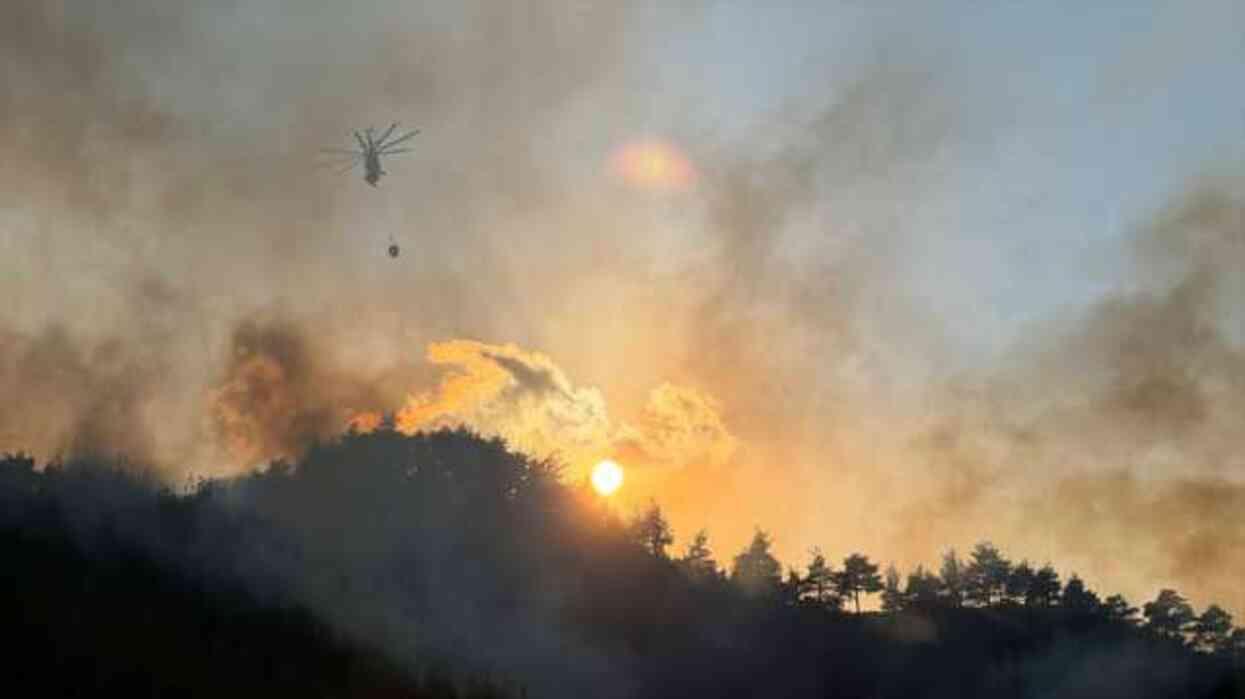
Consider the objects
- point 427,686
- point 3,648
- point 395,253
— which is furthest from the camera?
point 427,686

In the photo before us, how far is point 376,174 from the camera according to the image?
125m

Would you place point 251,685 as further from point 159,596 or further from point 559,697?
point 559,697

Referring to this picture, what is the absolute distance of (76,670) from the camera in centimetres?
16962

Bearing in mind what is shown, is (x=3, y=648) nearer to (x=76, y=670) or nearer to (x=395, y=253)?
(x=76, y=670)

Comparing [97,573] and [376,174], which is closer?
[376,174]

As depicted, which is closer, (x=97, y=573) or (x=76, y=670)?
(x=76, y=670)

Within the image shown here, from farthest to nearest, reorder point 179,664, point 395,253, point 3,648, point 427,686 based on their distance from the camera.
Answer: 1. point 427,686
2. point 179,664
3. point 3,648
4. point 395,253

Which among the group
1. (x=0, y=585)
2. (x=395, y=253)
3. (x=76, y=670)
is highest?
(x=395, y=253)

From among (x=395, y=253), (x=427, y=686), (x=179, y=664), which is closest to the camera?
(x=395, y=253)

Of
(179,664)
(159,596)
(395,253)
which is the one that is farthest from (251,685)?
(395,253)

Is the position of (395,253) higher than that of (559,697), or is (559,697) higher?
(395,253)

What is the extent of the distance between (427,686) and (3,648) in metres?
55.1

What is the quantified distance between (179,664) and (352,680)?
930 inches

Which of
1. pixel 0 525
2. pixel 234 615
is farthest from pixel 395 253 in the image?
pixel 0 525
